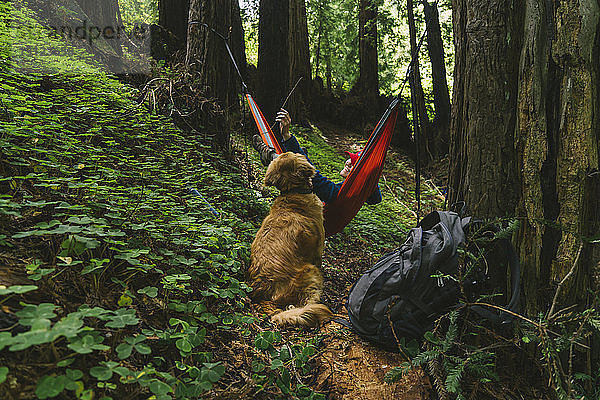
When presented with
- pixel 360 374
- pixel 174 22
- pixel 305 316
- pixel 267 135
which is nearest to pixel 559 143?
pixel 360 374

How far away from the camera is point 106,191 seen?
206 cm

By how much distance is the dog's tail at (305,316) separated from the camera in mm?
2287

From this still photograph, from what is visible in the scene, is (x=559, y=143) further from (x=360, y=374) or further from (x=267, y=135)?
(x=267, y=135)

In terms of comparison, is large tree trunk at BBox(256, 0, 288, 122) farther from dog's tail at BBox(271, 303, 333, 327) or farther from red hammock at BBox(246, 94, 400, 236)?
dog's tail at BBox(271, 303, 333, 327)

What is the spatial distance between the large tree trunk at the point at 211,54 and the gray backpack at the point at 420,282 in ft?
9.80

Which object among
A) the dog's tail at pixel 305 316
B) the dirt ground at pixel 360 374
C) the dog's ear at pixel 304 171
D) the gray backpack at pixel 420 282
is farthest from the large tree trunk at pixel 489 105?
the dog's ear at pixel 304 171

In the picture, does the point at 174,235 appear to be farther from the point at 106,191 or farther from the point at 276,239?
the point at 276,239

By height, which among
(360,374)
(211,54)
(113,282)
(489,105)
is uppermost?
(211,54)

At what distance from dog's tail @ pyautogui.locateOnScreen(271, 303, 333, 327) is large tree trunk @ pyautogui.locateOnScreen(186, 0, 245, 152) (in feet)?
8.58

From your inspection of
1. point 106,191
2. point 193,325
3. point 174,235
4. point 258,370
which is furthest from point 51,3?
point 258,370

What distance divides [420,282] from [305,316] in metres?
0.84

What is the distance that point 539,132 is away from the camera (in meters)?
1.86

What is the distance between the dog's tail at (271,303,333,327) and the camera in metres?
2.29

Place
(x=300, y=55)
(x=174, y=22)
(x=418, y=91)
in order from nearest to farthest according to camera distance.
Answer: (x=174, y=22) < (x=418, y=91) < (x=300, y=55)
